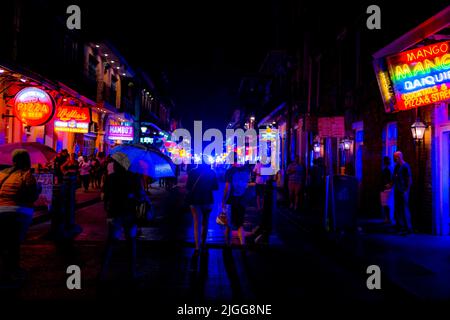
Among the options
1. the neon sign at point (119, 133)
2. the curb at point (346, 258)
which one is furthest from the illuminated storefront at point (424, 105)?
the neon sign at point (119, 133)

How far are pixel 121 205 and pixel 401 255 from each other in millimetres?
4963

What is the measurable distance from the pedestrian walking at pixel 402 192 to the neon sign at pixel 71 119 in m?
13.4

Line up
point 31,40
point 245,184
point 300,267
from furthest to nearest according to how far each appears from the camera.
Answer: point 31,40, point 245,184, point 300,267

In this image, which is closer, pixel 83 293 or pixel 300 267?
pixel 83 293

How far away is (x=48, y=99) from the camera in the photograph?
13.4 meters

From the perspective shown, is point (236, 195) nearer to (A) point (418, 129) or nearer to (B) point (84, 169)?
(A) point (418, 129)

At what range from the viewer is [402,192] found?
9.72 metres

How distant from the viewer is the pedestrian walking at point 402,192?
969 cm

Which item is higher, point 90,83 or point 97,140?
point 90,83

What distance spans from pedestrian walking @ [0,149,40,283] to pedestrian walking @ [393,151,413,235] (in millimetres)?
7706
